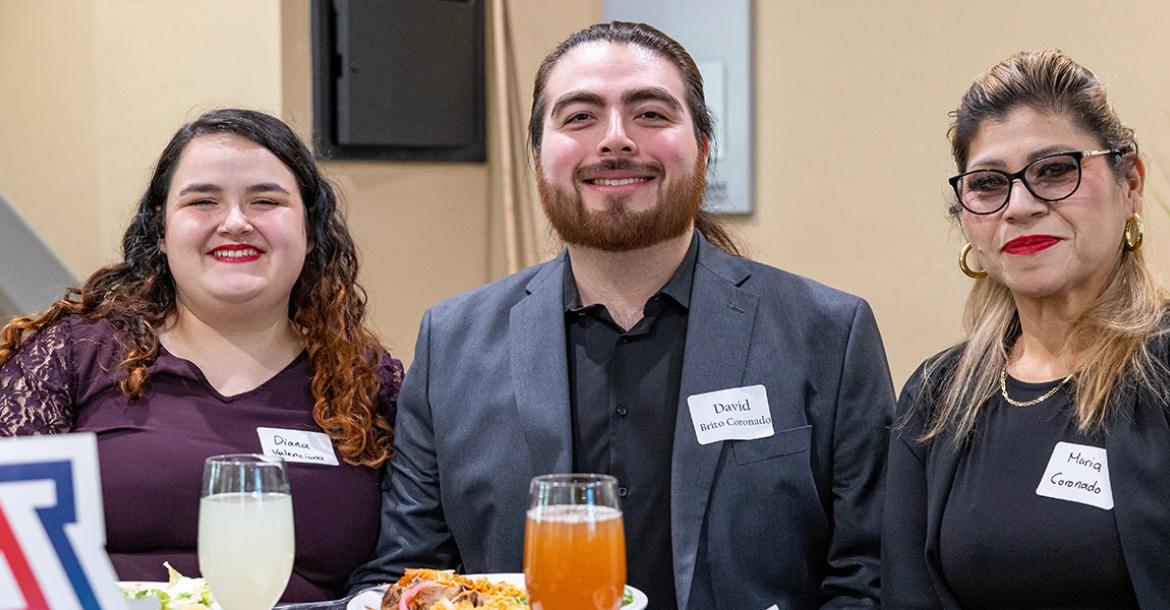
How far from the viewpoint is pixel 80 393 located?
2.29 m

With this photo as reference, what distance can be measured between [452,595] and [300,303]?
1.10 meters

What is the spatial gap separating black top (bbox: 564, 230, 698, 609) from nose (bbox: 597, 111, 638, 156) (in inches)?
9.4

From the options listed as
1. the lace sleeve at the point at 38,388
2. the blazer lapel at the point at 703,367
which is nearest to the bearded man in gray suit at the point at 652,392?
the blazer lapel at the point at 703,367

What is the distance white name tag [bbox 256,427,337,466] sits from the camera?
7.43ft

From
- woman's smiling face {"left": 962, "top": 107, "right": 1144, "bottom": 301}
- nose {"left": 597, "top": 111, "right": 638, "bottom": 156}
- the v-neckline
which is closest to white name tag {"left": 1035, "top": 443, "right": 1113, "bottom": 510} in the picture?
woman's smiling face {"left": 962, "top": 107, "right": 1144, "bottom": 301}

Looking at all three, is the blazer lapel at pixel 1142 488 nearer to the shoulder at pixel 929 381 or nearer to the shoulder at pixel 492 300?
the shoulder at pixel 929 381

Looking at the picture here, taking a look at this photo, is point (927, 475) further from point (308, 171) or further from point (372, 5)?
point (372, 5)

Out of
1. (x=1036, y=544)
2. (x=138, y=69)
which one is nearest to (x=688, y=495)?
(x=1036, y=544)

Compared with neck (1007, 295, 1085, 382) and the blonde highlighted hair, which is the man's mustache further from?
neck (1007, 295, 1085, 382)

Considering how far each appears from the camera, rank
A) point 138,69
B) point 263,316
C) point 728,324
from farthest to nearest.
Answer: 1. point 138,69
2. point 263,316
3. point 728,324

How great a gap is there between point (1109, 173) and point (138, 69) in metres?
3.28

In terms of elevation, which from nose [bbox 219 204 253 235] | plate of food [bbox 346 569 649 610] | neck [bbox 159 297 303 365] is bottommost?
plate of food [bbox 346 569 649 610]

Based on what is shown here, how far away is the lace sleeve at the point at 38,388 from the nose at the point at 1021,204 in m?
1.65

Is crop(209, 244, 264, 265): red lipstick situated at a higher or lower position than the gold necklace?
higher
